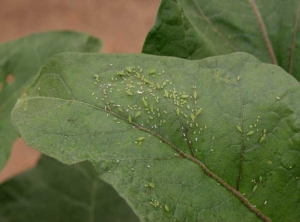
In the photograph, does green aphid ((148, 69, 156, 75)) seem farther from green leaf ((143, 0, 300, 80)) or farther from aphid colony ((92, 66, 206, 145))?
green leaf ((143, 0, 300, 80))

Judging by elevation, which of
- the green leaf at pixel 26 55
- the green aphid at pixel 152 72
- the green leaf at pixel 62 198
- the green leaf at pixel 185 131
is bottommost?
the green leaf at pixel 62 198

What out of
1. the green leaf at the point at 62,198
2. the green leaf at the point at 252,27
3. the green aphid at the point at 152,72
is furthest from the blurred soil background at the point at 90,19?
the green aphid at the point at 152,72

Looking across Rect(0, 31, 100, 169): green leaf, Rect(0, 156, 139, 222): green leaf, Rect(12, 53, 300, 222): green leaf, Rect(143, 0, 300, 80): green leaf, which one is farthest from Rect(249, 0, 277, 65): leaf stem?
Rect(0, 156, 139, 222): green leaf

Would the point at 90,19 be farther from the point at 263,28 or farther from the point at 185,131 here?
the point at 185,131

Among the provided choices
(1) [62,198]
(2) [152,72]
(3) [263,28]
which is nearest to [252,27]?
(3) [263,28]

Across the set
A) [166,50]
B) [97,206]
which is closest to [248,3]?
[166,50]

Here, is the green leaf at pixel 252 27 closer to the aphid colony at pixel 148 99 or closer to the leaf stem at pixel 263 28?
the leaf stem at pixel 263 28
